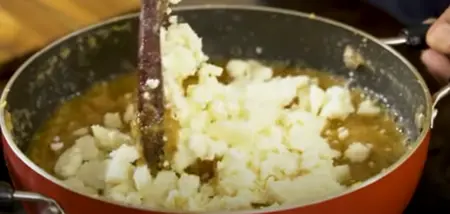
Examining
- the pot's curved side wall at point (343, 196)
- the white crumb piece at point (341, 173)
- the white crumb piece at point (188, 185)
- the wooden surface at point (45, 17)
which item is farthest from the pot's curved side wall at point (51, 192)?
the wooden surface at point (45, 17)

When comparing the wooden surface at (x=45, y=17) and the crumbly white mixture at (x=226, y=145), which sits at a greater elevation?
the wooden surface at (x=45, y=17)

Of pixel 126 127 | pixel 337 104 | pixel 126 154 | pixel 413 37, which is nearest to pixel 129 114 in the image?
pixel 126 127

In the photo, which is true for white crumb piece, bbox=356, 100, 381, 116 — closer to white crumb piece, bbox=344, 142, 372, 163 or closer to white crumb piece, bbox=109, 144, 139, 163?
white crumb piece, bbox=344, 142, 372, 163

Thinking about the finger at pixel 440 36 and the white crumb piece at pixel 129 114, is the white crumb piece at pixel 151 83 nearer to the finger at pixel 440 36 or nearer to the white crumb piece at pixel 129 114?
the white crumb piece at pixel 129 114

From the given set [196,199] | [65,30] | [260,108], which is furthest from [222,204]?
[65,30]

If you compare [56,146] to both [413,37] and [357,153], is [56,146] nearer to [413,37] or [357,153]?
[357,153]

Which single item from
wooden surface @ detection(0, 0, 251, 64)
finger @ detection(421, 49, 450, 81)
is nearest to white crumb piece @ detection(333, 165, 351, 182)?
finger @ detection(421, 49, 450, 81)

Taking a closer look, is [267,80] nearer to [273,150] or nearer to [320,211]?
[273,150]
